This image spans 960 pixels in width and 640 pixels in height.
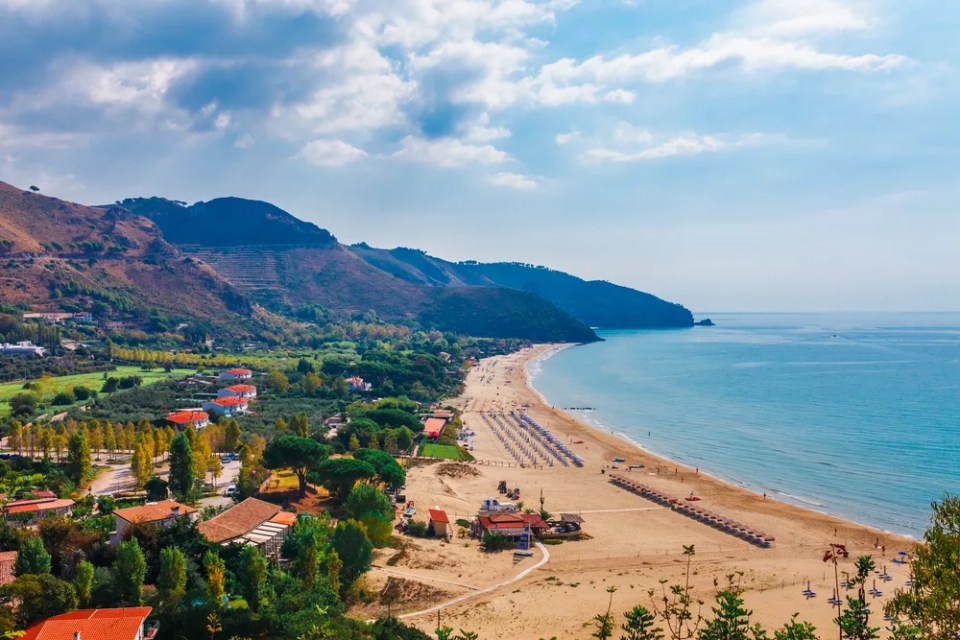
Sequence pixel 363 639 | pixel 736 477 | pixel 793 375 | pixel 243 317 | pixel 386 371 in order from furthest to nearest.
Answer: pixel 243 317
pixel 793 375
pixel 386 371
pixel 736 477
pixel 363 639

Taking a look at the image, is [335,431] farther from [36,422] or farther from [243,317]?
[243,317]

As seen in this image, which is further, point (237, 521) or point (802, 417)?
point (802, 417)

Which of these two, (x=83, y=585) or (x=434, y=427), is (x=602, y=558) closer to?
(x=83, y=585)

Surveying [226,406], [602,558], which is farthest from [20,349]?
[602,558]

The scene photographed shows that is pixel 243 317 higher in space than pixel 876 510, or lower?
higher

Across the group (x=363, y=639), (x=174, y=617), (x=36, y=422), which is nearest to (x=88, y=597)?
(x=174, y=617)

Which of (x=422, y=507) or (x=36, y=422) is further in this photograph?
(x=36, y=422)

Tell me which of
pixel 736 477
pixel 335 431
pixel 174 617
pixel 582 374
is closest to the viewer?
pixel 174 617

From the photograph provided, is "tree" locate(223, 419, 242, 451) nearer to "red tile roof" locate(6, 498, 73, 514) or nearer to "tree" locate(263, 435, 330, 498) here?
"tree" locate(263, 435, 330, 498)

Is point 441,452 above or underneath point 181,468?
underneath
